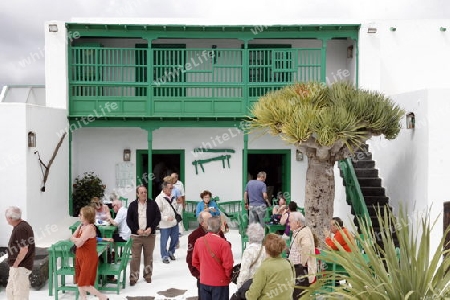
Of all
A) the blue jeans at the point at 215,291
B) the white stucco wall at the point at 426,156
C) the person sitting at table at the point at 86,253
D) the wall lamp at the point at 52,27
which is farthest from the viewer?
the wall lamp at the point at 52,27

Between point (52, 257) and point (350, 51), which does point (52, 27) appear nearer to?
point (52, 257)

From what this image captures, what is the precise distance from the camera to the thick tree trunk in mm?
10391

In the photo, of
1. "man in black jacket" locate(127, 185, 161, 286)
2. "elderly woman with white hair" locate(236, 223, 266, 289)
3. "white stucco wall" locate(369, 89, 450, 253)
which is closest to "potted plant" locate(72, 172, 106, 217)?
"man in black jacket" locate(127, 185, 161, 286)

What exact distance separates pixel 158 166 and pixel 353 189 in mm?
5971

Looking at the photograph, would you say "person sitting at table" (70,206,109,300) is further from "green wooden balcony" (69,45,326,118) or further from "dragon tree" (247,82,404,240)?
"green wooden balcony" (69,45,326,118)

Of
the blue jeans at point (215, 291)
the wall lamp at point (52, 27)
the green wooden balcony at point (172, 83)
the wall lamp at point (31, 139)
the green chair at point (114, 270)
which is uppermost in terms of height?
the wall lamp at point (52, 27)

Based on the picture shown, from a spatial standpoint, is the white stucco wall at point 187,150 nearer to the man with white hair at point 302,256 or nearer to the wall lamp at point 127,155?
the wall lamp at point 127,155

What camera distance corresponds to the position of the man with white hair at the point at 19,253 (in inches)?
284

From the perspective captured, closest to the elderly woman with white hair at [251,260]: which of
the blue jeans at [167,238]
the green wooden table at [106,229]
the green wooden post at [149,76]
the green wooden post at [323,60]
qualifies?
the green wooden table at [106,229]

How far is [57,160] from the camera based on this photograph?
13.6 meters

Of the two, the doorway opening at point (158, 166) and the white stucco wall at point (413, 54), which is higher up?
the white stucco wall at point (413, 54)

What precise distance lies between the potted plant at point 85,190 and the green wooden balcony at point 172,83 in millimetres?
1869

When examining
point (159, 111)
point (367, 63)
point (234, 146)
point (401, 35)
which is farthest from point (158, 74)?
point (401, 35)

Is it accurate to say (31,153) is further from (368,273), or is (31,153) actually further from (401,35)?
(401,35)
